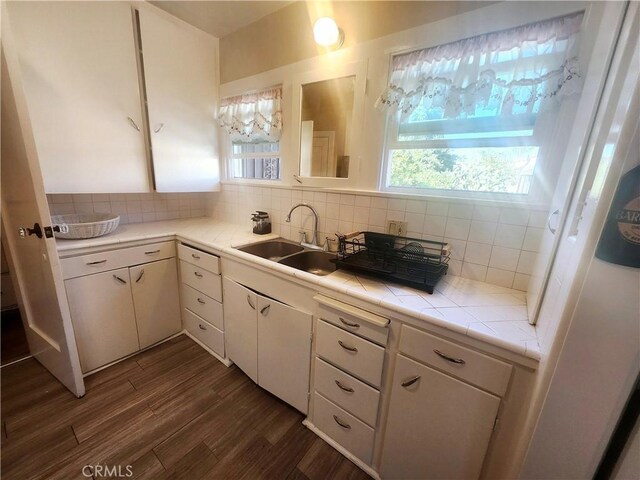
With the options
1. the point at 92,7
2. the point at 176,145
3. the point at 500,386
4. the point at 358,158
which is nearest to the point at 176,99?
the point at 176,145

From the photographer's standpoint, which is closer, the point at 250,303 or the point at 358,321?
the point at 358,321

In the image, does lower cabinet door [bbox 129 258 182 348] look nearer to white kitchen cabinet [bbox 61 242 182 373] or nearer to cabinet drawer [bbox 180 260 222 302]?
white kitchen cabinet [bbox 61 242 182 373]

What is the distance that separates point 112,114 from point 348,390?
2.25 meters

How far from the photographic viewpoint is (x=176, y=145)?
2023 millimetres

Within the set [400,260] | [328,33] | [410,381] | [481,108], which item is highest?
[328,33]

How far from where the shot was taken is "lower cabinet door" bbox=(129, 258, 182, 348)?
181 centimetres

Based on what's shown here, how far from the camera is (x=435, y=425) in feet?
3.16

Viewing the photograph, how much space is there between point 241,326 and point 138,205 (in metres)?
1.53

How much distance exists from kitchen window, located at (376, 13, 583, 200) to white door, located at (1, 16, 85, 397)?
1.67m

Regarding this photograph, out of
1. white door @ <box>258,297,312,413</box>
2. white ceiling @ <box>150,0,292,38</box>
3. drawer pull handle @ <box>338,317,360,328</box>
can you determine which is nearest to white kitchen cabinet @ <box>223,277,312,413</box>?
white door @ <box>258,297,312,413</box>

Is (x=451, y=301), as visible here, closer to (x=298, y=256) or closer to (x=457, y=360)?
(x=457, y=360)

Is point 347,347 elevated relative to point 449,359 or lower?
lower

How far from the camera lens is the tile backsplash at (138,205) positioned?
1.88 metres

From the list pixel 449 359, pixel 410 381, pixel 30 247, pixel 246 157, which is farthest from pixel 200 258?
pixel 449 359
